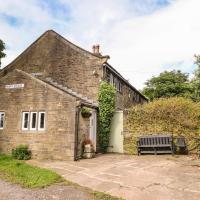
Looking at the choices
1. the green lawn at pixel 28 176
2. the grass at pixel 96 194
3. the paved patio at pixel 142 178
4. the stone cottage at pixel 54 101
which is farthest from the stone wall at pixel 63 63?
the grass at pixel 96 194

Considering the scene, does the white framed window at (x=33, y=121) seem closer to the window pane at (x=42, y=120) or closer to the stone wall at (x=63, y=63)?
the window pane at (x=42, y=120)

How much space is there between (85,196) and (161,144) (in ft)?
30.5

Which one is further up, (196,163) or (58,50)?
(58,50)

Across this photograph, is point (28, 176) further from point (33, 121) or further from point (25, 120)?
point (25, 120)

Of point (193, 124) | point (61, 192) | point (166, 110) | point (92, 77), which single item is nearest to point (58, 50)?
point (92, 77)

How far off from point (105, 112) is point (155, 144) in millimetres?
4318

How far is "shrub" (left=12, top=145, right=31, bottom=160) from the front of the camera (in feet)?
48.7

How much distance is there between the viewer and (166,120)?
17.0 meters

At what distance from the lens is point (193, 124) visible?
53.7ft

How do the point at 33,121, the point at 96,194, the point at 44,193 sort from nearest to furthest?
the point at 96,194
the point at 44,193
the point at 33,121

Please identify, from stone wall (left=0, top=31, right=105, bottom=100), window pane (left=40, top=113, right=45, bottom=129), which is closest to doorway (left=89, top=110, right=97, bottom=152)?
stone wall (left=0, top=31, right=105, bottom=100)

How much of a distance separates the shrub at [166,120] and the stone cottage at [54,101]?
105 inches

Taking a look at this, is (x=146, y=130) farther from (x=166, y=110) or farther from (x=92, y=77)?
(x=92, y=77)

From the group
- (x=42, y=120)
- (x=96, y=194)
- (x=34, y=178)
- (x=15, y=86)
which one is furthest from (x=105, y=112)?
(x=96, y=194)
